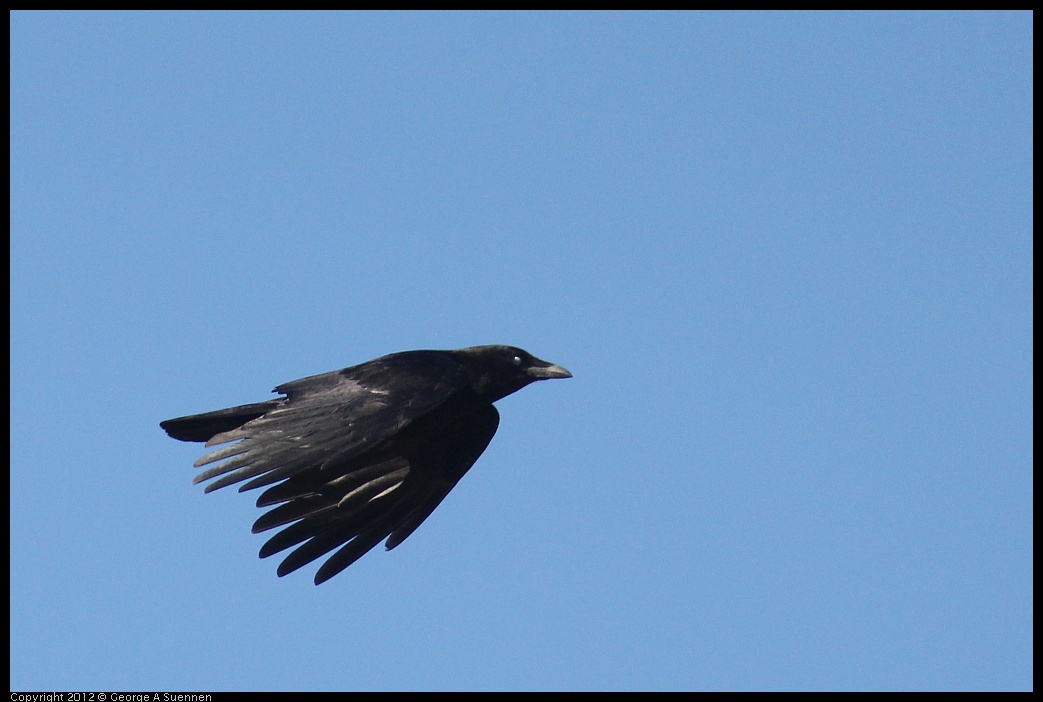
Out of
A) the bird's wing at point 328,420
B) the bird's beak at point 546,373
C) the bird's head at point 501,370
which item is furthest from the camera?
the bird's beak at point 546,373

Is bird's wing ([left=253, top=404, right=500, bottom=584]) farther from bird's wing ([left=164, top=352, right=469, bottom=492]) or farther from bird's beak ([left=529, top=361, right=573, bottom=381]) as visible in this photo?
bird's beak ([left=529, top=361, right=573, bottom=381])

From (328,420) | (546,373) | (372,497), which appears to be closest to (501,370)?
(546,373)

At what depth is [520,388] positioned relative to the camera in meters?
15.3

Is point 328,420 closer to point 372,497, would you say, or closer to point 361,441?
point 361,441

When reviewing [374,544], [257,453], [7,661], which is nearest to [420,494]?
[374,544]

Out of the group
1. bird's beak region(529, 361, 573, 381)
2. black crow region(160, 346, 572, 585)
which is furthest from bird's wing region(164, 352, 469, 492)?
bird's beak region(529, 361, 573, 381)

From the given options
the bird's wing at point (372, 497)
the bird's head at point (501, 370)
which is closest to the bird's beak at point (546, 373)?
the bird's head at point (501, 370)

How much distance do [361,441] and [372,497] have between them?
4.78 ft

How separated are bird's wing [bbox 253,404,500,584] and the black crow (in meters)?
0.01

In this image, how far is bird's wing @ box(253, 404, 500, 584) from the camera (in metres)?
13.9

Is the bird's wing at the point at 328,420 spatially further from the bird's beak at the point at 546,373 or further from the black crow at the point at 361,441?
the bird's beak at the point at 546,373

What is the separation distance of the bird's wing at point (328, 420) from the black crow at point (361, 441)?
0.03 feet

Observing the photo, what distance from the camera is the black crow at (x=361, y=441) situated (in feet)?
43.4

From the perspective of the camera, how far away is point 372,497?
47.9ft
